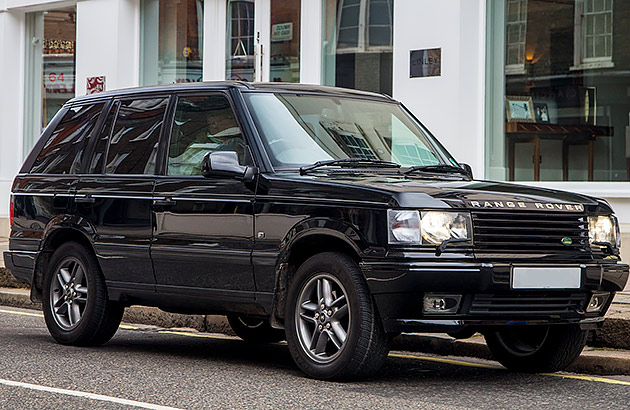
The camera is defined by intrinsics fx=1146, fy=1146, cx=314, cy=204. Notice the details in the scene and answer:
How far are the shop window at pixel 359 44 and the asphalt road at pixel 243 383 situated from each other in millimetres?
6990

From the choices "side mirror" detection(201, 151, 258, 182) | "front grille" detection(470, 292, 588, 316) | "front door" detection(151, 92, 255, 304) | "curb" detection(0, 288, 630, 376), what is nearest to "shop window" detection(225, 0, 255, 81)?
"curb" detection(0, 288, 630, 376)

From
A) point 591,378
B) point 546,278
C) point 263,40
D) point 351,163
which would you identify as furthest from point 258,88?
point 263,40

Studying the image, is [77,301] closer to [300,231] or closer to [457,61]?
[300,231]

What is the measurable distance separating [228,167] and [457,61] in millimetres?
7090

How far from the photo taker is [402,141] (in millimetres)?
8297

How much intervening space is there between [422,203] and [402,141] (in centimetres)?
184

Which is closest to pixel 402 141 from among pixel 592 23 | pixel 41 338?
pixel 41 338

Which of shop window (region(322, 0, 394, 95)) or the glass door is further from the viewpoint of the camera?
the glass door

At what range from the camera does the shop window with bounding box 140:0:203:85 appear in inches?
703

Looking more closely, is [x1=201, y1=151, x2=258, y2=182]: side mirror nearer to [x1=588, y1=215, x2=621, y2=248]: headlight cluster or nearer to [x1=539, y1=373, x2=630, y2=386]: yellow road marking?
[x1=588, y1=215, x2=621, y2=248]: headlight cluster

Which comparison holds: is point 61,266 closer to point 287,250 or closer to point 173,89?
point 173,89

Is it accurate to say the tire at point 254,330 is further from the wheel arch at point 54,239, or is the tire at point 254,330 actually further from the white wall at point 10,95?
the white wall at point 10,95

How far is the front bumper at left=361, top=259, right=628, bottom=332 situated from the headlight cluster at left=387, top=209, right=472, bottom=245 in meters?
0.14

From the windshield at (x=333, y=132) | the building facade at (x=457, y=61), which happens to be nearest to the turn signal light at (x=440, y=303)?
the windshield at (x=333, y=132)
